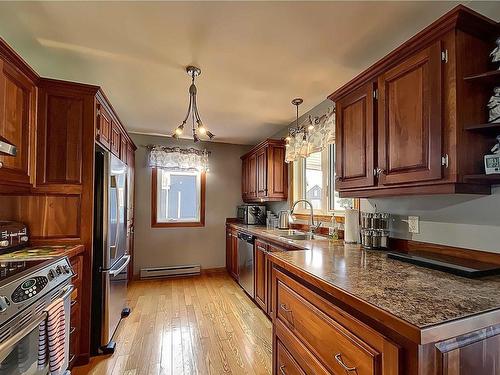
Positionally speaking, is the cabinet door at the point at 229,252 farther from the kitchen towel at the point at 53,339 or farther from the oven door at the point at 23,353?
the oven door at the point at 23,353

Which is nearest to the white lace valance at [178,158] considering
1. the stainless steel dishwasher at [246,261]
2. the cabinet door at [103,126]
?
the stainless steel dishwasher at [246,261]

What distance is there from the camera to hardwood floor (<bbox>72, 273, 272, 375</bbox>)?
80.2 inches

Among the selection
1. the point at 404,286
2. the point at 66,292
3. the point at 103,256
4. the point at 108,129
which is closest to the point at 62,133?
the point at 108,129

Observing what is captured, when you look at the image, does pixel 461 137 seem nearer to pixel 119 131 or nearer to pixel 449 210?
pixel 449 210

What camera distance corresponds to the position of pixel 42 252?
181cm

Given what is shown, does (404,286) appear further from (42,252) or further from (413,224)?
(42,252)

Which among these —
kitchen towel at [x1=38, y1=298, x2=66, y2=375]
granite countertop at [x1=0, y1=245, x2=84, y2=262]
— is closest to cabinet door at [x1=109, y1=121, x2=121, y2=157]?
granite countertop at [x1=0, y1=245, x2=84, y2=262]

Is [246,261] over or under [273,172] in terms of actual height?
under

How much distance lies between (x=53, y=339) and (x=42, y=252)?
66 cm

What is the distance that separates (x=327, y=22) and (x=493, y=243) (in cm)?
158

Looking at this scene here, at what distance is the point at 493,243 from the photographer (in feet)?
4.51

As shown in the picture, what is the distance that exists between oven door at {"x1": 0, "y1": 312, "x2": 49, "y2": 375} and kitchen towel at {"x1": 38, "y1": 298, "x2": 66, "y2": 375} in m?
0.02

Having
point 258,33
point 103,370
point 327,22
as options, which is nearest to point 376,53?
point 327,22

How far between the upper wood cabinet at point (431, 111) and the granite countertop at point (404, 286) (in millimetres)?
442
